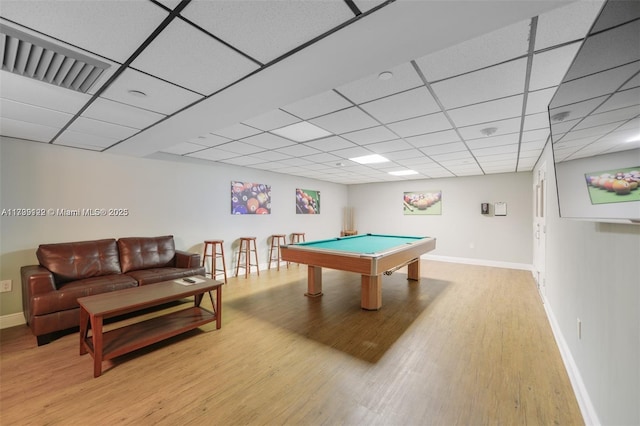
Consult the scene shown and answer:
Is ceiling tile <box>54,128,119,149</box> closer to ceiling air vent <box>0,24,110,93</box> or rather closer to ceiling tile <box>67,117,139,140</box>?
ceiling tile <box>67,117,139,140</box>

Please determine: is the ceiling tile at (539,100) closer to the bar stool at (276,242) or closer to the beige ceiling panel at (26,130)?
the beige ceiling panel at (26,130)

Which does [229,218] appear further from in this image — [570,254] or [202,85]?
[570,254]

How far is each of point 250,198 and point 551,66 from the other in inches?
201

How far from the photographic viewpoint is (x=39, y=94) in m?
2.02

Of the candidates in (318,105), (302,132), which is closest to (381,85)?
(318,105)

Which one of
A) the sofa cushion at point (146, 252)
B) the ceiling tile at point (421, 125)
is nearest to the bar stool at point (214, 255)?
the sofa cushion at point (146, 252)

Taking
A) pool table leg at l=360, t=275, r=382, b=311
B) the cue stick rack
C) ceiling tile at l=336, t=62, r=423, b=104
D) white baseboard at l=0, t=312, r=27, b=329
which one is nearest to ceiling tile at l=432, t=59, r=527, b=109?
ceiling tile at l=336, t=62, r=423, b=104

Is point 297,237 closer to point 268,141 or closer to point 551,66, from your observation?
point 268,141

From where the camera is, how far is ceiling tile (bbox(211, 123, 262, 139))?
3017 mm

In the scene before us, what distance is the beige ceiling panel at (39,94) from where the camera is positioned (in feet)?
5.95

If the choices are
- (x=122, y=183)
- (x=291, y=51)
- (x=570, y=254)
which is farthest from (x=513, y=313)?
(x=122, y=183)

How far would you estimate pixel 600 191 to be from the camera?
1268 mm

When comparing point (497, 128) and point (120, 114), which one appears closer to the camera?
point (120, 114)

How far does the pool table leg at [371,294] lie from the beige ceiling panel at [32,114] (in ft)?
12.1
